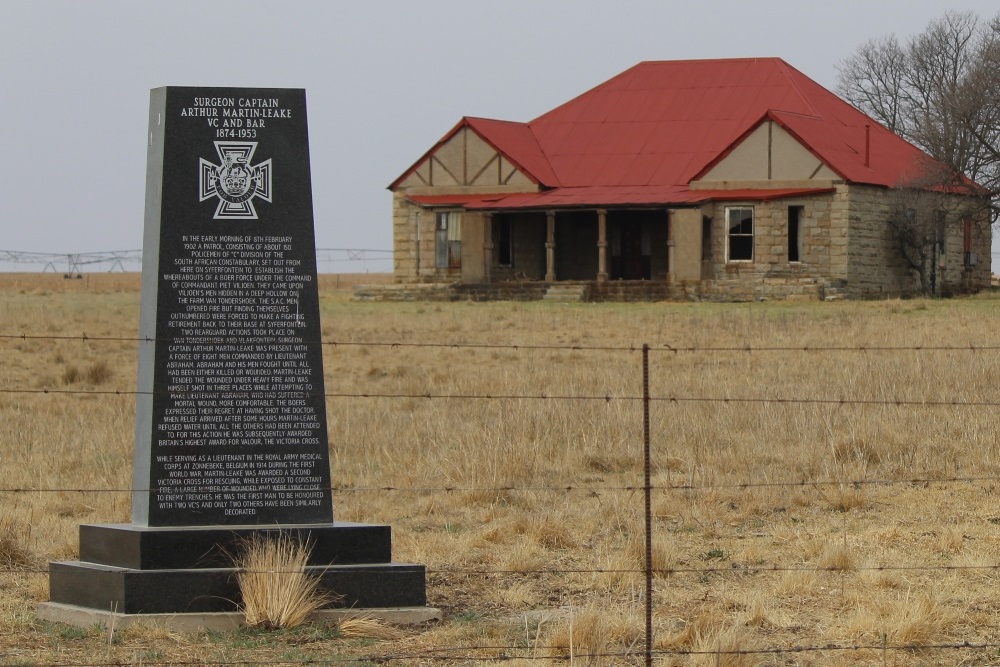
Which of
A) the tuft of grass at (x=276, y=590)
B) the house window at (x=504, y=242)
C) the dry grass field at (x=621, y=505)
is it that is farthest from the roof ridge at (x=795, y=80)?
the tuft of grass at (x=276, y=590)

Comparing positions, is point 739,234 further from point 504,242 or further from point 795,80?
point 504,242

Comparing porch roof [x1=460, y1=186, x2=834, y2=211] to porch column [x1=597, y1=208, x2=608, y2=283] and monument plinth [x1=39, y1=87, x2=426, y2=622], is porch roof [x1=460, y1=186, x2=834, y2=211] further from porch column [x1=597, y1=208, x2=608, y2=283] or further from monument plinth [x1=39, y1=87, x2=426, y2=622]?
monument plinth [x1=39, y1=87, x2=426, y2=622]

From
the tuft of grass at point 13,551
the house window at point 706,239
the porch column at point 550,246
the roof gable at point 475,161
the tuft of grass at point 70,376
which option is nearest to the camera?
the tuft of grass at point 13,551

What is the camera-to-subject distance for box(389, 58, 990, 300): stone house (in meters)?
40.1

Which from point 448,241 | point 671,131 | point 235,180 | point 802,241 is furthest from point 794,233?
point 235,180

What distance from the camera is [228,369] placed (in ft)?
27.3

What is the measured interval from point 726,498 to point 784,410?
12.3 feet

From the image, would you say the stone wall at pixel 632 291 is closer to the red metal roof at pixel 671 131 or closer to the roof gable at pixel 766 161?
the red metal roof at pixel 671 131

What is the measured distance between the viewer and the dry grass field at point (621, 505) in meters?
7.56

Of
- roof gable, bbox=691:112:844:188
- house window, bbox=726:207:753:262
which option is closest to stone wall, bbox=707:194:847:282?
house window, bbox=726:207:753:262

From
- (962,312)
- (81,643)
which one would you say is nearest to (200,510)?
(81,643)

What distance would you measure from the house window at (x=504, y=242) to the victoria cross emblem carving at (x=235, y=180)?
3602 cm

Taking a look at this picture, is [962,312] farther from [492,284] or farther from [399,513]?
[399,513]

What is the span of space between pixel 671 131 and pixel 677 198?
14.9ft
